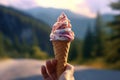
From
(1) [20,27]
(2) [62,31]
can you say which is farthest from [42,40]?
(2) [62,31]

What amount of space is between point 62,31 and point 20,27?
Answer: 656cm

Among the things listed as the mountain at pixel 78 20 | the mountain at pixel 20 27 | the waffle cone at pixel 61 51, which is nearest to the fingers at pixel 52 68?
the waffle cone at pixel 61 51

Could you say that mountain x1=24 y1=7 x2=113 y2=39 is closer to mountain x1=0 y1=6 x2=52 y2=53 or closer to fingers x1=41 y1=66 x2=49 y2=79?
mountain x1=0 y1=6 x2=52 y2=53

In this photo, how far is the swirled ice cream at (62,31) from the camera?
1418mm

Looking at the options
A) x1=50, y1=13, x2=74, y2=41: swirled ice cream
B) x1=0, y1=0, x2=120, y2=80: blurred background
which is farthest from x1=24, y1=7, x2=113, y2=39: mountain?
x1=50, y1=13, x2=74, y2=41: swirled ice cream

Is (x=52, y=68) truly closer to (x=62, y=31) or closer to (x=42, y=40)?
(x=62, y=31)

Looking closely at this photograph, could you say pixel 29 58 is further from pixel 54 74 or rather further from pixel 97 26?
pixel 54 74

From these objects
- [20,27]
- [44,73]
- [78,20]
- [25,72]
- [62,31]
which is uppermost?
[62,31]

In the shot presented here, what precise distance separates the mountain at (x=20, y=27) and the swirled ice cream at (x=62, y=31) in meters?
6.10

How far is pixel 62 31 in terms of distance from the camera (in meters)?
1.44

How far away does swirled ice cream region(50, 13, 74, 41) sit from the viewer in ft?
4.65

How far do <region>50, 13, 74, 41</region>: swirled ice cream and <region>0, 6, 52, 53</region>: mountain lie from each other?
20.0 feet

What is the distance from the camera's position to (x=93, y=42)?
827cm

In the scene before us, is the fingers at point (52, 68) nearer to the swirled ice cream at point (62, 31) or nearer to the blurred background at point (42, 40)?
the swirled ice cream at point (62, 31)
